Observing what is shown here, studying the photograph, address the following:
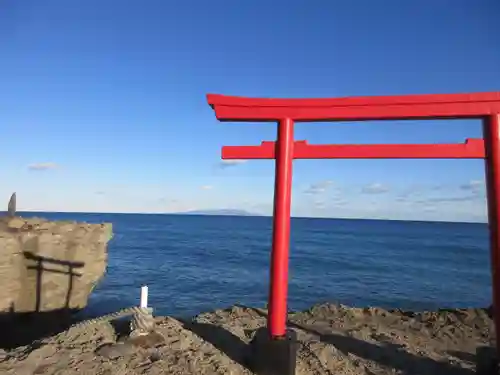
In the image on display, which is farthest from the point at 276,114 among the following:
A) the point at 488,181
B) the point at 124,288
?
the point at 124,288

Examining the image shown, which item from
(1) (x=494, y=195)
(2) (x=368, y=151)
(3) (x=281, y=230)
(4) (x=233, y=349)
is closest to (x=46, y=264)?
(4) (x=233, y=349)

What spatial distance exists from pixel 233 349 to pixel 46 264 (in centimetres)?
996

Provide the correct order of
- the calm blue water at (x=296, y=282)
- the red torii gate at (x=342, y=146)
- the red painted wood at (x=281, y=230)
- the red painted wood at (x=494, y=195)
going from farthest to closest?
the calm blue water at (x=296, y=282) < the red painted wood at (x=281, y=230) < the red torii gate at (x=342, y=146) < the red painted wood at (x=494, y=195)

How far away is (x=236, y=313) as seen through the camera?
879 cm

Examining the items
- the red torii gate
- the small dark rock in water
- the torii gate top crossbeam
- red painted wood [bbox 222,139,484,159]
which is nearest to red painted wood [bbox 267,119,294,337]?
the red torii gate

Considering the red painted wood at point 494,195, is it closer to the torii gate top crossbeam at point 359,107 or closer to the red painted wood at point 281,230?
the torii gate top crossbeam at point 359,107

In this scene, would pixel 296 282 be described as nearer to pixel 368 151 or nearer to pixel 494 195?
pixel 368 151

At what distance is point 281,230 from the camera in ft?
15.8

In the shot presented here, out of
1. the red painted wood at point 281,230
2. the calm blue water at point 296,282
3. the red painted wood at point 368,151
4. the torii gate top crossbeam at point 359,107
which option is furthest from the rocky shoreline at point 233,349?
the calm blue water at point 296,282

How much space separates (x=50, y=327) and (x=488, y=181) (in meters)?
13.5

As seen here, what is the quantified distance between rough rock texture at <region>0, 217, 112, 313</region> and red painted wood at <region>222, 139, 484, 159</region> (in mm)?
9740

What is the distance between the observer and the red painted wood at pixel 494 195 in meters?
4.33

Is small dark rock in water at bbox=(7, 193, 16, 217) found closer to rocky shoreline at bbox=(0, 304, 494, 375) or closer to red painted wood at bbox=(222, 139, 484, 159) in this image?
rocky shoreline at bbox=(0, 304, 494, 375)

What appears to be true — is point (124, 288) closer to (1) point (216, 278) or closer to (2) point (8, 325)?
(1) point (216, 278)
